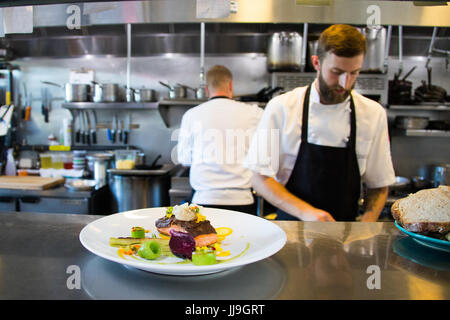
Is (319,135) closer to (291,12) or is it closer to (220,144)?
(291,12)

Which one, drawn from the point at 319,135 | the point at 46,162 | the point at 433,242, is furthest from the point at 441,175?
the point at 46,162

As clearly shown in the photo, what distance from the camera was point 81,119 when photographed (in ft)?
14.6

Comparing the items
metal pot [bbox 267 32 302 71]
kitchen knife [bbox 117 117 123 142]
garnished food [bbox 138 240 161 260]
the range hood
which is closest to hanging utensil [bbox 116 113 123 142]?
kitchen knife [bbox 117 117 123 142]

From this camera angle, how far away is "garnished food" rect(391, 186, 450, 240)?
3.04 feet

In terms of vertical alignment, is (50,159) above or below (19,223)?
below

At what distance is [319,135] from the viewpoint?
1.88 m

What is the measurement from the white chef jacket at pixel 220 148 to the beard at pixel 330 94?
42.8 inches

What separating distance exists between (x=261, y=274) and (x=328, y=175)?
112 centimetres

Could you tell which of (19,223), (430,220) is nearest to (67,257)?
(19,223)

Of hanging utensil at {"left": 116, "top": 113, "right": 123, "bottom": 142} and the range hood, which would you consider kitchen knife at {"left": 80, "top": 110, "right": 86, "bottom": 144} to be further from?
the range hood

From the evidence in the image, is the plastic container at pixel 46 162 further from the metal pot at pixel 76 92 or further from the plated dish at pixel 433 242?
the plated dish at pixel 433 242

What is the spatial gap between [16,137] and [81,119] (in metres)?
0.92

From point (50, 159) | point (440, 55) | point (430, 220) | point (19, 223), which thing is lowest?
point (50, 159)
